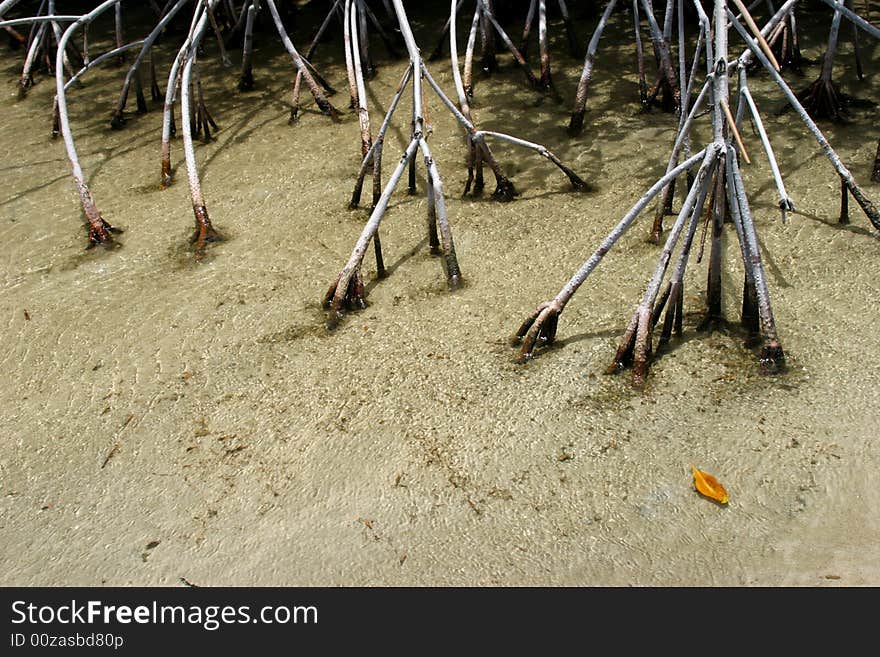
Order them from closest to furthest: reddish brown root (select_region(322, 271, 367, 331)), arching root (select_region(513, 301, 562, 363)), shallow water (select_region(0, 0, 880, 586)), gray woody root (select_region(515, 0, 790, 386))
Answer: shallow water (select_region(0, 0, 880, 586)) < gray woody root (select_region(515, 0, 790, 386)) < arching root (select_region(513, 301, 562, 363)) < reddish brown root (select_region(322, 271, 367, 331))

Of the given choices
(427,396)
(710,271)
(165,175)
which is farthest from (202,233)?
(710,271)

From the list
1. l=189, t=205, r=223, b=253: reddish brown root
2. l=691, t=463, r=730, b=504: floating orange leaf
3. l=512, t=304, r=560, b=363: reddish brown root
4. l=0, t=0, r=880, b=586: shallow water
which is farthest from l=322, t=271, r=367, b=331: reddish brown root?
l=691, t=463, r=730, b=504: floating orange leaf

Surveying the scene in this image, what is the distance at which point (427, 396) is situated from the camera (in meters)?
3.05

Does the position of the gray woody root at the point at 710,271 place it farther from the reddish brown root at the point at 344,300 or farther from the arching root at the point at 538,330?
the reddish brown root at the point at 344,300

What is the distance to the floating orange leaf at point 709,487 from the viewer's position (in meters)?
2.53

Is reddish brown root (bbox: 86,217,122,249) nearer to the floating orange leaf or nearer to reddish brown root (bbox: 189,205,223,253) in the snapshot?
reddish brown root (bbox: 189,205,223,253)

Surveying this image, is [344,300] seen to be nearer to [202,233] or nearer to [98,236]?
[202,233]

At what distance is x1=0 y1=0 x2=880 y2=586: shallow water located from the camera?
8.14ft

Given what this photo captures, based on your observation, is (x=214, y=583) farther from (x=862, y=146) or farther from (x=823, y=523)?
(x=862, y=146)

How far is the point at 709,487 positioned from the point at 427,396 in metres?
0.98

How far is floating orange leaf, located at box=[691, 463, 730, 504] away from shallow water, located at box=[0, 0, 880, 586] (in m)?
0.04

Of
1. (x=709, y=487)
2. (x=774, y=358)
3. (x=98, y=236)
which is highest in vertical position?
(x=98, y=236)

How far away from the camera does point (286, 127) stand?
202 inches

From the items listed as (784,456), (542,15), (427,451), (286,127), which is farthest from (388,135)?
(784,456)
